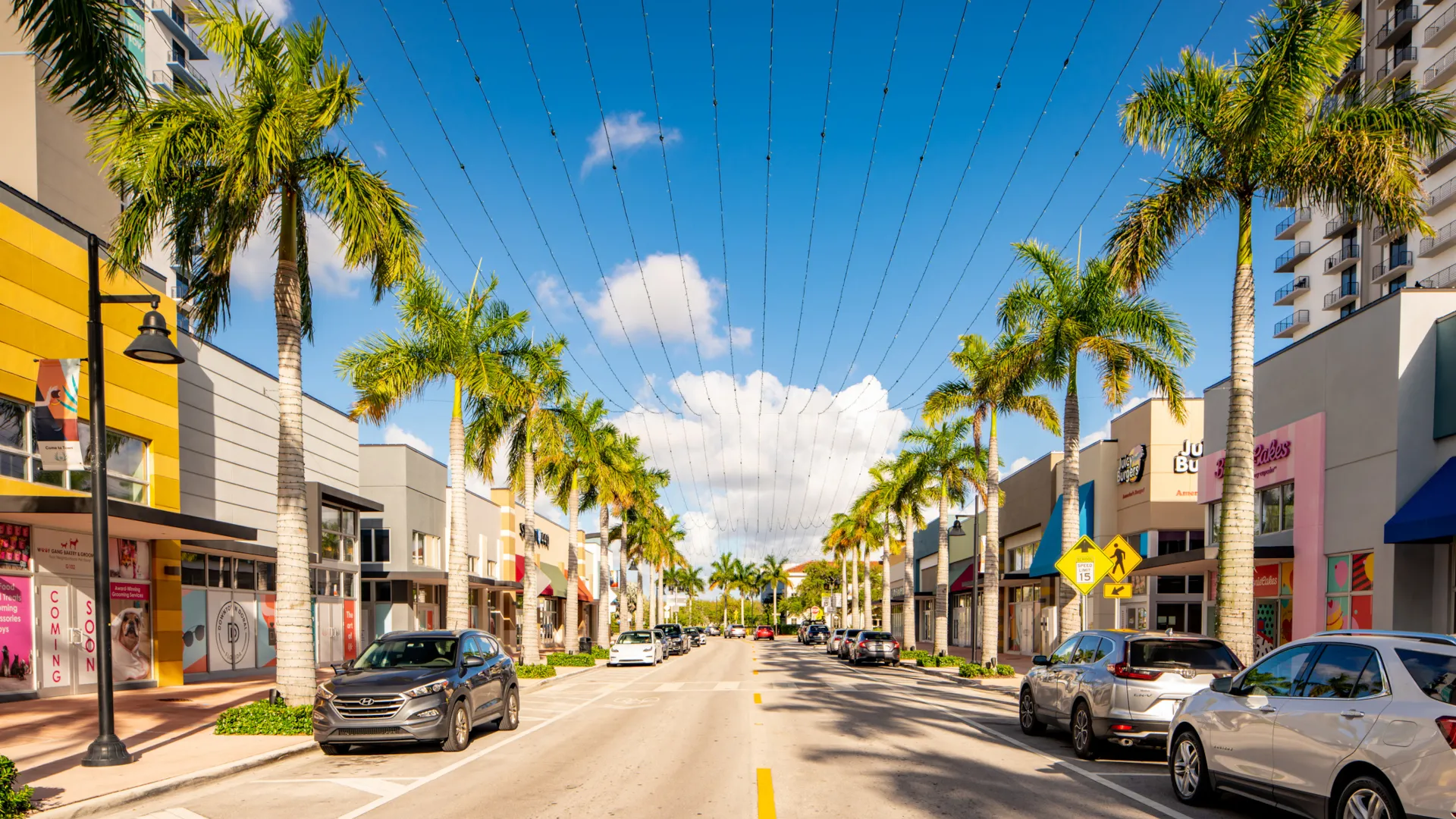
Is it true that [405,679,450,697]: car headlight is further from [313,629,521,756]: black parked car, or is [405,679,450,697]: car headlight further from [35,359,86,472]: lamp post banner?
[35,359,86,472]: lamp post banner

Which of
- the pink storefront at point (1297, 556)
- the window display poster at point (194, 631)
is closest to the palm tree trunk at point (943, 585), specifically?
the pink storefront at point (1297, 556)

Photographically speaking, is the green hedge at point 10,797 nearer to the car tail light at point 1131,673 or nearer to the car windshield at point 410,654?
the car windshield at point 410,654

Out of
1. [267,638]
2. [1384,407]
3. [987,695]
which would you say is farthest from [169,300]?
[1384,407]

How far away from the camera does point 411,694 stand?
13.6 m

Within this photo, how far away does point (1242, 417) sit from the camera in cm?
1658

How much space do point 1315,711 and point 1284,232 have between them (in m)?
68.6

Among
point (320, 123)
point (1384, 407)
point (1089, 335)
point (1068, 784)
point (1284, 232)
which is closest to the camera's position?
point (1068, 784)

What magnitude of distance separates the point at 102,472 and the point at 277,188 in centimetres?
558

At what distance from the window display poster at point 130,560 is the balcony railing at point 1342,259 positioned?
61.7m

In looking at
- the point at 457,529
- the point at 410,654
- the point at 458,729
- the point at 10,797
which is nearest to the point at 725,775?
the point at 458,729

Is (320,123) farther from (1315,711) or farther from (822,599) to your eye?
(822,599)

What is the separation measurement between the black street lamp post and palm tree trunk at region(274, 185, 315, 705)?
10.5ft

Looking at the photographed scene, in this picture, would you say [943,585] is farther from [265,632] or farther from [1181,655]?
[1181,655]

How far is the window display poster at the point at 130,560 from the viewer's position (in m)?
23.1
